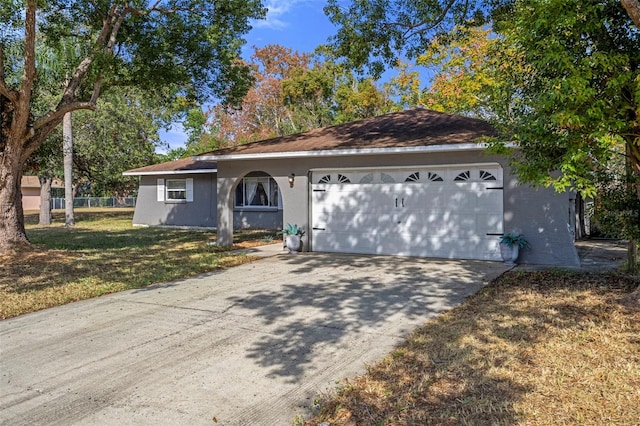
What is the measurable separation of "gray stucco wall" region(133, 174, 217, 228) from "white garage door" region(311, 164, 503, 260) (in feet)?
29.3

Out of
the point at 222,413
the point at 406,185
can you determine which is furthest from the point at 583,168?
the point at 406,185

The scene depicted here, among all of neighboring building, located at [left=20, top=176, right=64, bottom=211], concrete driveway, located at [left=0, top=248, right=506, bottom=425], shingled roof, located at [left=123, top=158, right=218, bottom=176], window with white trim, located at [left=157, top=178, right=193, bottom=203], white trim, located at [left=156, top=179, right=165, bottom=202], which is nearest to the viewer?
concrete driveway, located at [left=0, top=248, right=506, bottom=425]

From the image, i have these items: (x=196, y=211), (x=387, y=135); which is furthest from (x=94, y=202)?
(x=387, y=135)

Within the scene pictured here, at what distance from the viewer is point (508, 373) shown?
3.70 metres

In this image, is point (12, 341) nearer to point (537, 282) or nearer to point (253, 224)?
point (537, 282)

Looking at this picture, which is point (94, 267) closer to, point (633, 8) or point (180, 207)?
point (633, 8)

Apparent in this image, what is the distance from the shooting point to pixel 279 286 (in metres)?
7.48

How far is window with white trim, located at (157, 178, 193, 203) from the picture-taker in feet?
66.8

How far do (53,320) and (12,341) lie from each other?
0.77m

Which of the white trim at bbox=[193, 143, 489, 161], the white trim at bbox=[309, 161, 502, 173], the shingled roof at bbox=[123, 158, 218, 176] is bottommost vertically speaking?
the white trim at bbox=[309, 161, 502, 173]

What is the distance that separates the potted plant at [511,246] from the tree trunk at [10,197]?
10.7 metres

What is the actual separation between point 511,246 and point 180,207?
1527cm

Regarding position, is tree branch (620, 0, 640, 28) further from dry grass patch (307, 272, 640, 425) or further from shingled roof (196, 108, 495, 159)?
shingled roof (196, 108, 495, 159)

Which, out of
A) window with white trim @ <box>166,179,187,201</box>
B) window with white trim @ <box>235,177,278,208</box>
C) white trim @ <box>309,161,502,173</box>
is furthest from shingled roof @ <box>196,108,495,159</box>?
window with white trim @ <box>166,179,187,201</box>
